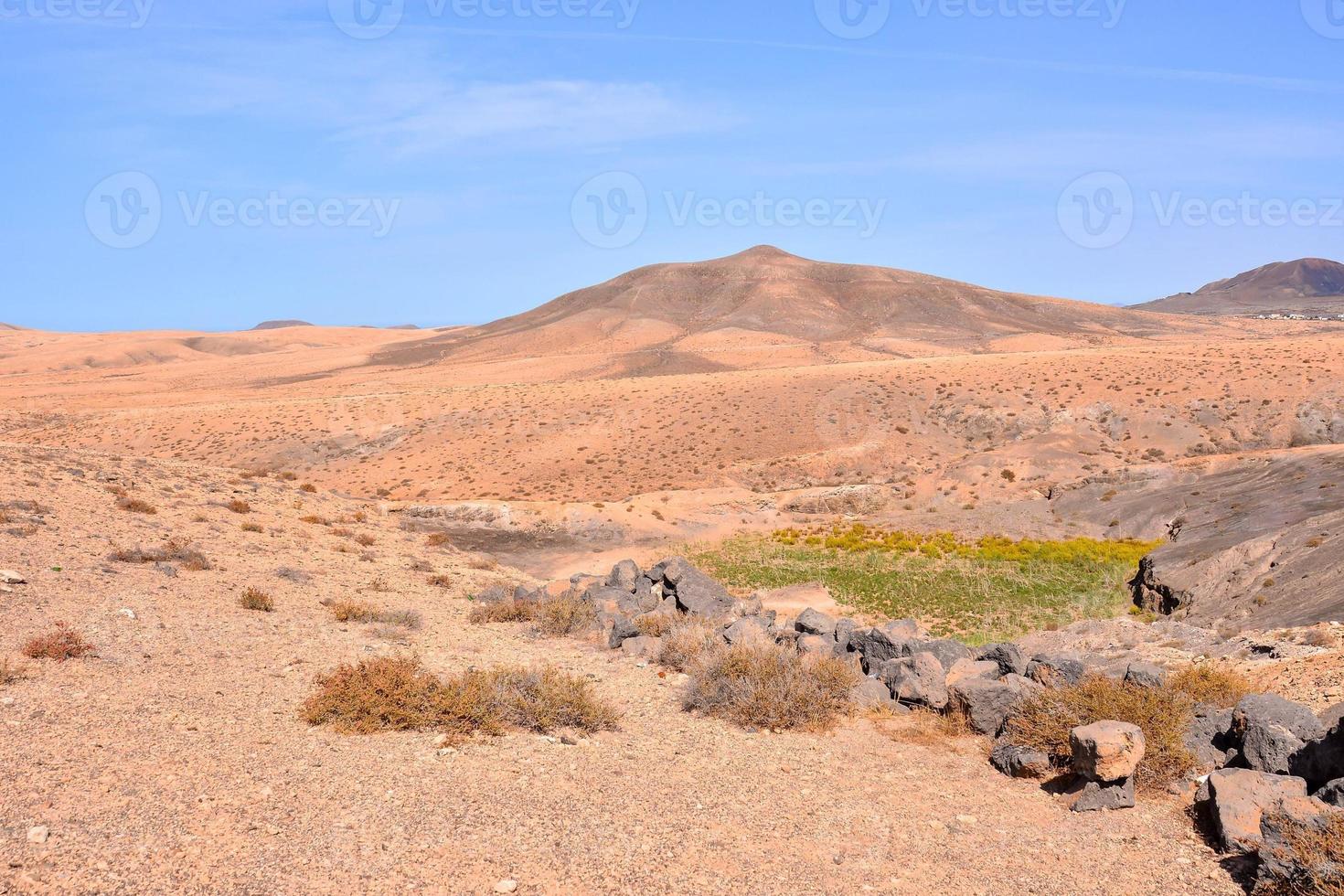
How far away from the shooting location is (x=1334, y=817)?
232 inches

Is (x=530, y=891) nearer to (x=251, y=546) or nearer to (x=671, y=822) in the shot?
(x=671, y=822)

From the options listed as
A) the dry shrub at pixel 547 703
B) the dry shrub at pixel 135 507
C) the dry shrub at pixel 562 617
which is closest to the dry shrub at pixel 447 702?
the dry shrub at pixel 547 703

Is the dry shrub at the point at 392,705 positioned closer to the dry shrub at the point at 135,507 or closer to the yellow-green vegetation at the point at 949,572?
the dry shrub at the point at 135,507

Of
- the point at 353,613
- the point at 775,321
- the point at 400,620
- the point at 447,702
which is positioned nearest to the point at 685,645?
the point at 447,702

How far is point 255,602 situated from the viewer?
12648 millimetres

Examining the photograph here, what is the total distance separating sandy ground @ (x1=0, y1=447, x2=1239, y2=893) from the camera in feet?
19.9

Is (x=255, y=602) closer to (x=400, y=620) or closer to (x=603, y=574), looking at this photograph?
(x=400, y=620)

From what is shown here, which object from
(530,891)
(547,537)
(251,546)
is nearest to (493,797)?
(530,891)

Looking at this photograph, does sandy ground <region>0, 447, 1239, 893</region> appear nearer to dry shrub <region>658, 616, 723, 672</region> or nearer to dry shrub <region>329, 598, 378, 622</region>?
dry shrub <region>658, 616, 723, 672</region>

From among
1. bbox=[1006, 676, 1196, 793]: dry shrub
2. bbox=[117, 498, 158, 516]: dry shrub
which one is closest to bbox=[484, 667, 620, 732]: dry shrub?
bbox=[1006, 676, 1196, 793]: dry shrub

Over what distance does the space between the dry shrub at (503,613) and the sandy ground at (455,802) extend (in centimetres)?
315

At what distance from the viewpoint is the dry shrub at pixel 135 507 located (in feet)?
57.1

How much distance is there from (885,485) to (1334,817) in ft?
95.5

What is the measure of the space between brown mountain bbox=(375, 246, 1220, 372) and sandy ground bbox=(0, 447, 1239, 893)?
6407 cm
